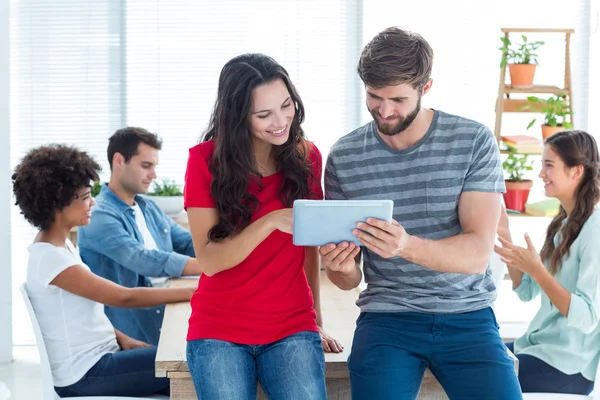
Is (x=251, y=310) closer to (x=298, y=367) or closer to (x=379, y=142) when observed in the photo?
(x=298, y=367)

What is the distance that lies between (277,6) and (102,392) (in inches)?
110

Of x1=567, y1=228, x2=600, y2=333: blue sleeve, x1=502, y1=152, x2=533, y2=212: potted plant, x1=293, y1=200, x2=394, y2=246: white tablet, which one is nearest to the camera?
x1=293, y1=200, x2=394, y2=246: white tablet

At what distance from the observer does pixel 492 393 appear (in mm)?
1795

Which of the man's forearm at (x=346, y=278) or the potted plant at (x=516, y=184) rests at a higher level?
the potted plant at (x=516, y=184)

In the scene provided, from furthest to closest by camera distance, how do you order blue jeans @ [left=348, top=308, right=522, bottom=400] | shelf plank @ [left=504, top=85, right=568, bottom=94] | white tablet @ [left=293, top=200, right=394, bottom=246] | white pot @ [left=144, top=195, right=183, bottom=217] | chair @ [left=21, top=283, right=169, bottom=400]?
shelf plank @ [left=504, top=85, right=568, bottom=94], white pot @ [left=144, top=195, right=183, bottom=217], chair @ [left=21, top=283, right=169, bottom=400], blue jeans @ [left=348, top=308, right=522, bottom=400], white tablet @ [left=293, top=200, right=394, bottom=246]

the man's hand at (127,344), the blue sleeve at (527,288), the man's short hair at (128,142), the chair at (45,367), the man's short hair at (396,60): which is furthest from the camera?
the man's short hair at (128,142)

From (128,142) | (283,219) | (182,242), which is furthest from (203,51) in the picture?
(283,219)

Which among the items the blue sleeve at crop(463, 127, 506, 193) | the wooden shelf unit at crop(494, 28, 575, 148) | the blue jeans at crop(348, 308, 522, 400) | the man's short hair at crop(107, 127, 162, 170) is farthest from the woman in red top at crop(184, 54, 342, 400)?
the wooden shelf unit at crop(494, 28, 575, 148)

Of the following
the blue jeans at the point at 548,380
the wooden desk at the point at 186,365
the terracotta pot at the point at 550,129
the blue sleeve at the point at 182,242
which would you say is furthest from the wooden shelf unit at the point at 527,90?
the wooden desk at the point at 186,365

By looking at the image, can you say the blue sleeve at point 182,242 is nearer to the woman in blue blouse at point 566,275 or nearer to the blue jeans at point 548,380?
the woman in blue blouse at point 566,275

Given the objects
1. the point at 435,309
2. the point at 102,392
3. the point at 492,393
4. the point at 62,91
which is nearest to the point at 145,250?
the point at 102,392

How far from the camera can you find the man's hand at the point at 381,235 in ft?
5.68

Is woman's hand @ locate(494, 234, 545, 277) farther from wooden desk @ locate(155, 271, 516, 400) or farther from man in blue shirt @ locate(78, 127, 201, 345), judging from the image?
man in blue shirt @ locate(78, 127, 201, 345)

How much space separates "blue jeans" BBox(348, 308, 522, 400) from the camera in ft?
5.97
